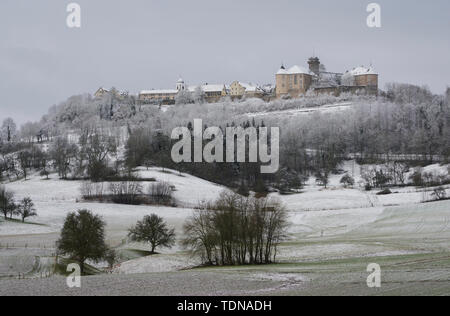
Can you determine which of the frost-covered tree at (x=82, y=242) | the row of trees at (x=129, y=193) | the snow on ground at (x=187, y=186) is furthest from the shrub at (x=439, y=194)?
the frost-covered tree at (x=82, y=242)

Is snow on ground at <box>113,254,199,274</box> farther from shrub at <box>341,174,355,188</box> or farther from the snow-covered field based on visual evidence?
shrub at <box>341,174,355,188</box>

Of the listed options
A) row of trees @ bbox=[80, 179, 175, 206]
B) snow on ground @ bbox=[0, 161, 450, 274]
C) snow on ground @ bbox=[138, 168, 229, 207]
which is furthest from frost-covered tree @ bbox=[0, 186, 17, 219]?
snow on ground @ bbox=[138, 168, 229, 207]

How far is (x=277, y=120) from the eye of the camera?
198 metres

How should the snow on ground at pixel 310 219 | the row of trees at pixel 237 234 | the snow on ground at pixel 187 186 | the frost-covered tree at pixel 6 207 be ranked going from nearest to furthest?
the row of trees at pixel 237 234 < the snow on ground at pixel 310 219 < the frost-covered tree at pixel 6 207 < the snow on ground at pixel 187 186

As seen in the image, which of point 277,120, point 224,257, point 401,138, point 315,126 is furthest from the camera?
point 277,120

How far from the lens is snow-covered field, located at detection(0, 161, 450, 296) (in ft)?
147

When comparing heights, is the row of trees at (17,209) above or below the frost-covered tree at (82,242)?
below

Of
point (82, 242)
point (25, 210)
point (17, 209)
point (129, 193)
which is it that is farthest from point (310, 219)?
point (82, 242)

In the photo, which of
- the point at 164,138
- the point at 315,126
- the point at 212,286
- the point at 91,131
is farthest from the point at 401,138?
the point at 212,286

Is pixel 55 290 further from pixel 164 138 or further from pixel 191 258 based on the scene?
pixel 164 138

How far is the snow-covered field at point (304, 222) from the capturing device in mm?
44844

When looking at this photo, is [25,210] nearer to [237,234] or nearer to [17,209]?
[17,209]

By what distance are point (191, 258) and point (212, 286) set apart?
73.4ft

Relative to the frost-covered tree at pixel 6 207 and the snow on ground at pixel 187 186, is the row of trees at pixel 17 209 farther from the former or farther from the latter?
the snow on ground at pixel 187 186
